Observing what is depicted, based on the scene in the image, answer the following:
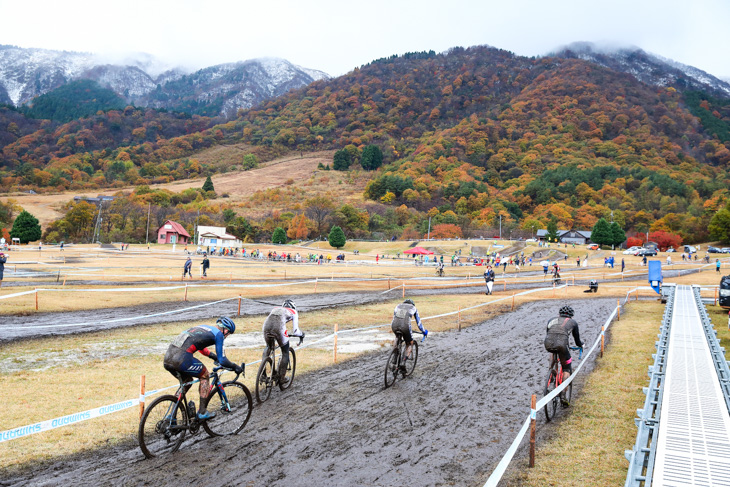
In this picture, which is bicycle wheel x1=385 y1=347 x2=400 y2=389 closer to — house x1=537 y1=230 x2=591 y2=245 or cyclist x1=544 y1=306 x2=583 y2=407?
cyclist x1=544 y1=306 x2=583 y2=407

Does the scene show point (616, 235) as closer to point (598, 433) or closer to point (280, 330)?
point (598, 433)

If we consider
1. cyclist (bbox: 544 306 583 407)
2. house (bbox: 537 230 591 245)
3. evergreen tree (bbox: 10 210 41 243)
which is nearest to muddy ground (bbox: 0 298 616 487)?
cyclist (bbox: 544 306 583 407)

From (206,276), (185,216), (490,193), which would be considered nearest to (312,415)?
(206,276)

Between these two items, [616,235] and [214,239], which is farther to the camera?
[616,235]

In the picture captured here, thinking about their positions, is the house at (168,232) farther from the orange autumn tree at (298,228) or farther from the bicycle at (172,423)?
the bicycle at (172,423)

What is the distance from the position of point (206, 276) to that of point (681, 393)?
31956mm

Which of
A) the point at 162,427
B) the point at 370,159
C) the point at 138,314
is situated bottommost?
the point at 138,314

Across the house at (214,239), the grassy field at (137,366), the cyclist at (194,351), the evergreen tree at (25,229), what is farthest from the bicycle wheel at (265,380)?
the evergreen tree at (25,229)

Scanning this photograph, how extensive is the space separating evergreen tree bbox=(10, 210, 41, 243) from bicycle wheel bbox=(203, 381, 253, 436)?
87.6 m

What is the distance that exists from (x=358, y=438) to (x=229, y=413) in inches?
93.1

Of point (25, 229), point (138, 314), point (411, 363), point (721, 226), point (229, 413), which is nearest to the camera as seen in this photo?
point (229, 413)

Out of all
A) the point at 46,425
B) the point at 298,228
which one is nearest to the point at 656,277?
the point at 46,425

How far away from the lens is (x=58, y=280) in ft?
88.6

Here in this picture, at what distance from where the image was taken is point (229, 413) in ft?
27.1
